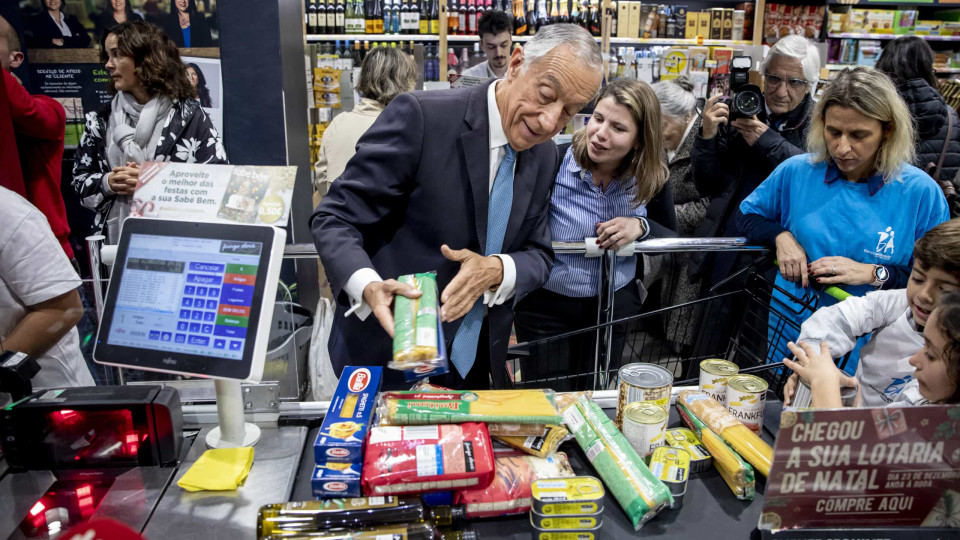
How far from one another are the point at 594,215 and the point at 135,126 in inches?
88.6

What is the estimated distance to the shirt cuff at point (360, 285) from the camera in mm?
1516

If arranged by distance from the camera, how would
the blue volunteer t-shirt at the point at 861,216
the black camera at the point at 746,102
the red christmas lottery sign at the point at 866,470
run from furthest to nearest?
1. the black camera at the point at 746,102
2. the blue volunteer t-shirt at the point at 861,216
3. the red christmas lottery sign at the point at 866,470

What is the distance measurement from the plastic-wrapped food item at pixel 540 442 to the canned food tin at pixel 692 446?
0.78ft

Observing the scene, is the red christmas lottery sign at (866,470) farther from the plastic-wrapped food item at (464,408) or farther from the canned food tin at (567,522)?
the plastic-wrapped food item at (464,408)

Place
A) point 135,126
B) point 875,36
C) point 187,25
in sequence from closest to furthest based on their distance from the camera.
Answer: point 135,126, point 187,25, point 875,36

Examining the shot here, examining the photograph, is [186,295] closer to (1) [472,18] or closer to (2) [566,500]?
(2) [566,500]

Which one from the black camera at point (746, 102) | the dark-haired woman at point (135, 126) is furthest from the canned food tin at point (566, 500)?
the dark-haired woman at point (135, 126)

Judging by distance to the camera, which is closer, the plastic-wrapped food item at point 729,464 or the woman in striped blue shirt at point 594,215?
the plastic-wrapped food item at point 729,464

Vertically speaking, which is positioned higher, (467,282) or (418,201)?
(418,201)

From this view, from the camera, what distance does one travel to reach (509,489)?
4.17ft

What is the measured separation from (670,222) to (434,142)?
1401 mm

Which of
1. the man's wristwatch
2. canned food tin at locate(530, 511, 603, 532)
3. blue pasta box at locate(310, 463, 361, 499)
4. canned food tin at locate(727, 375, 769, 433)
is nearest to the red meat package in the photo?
blue pasta box at locate(310, 463, 361, 499)

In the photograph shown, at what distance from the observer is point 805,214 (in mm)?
2271

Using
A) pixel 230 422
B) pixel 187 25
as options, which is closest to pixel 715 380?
pixel 230 422
